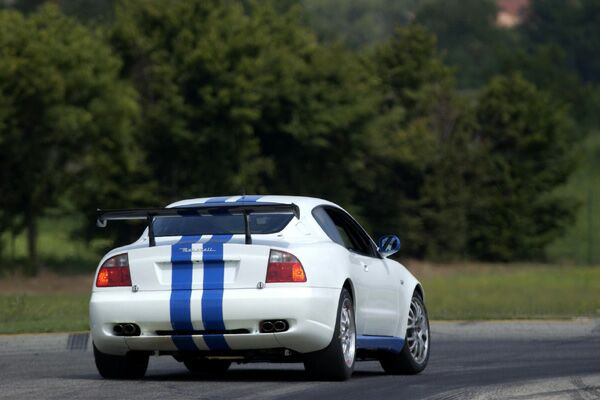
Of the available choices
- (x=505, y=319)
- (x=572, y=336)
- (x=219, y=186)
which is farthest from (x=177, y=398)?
(x=219, y=186)

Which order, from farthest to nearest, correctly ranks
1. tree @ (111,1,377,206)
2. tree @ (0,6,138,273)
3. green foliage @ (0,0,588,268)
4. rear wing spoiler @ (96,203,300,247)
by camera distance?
tree @ (111,1,377,206) → green foliage @ (0,0,588,268) → tree @ (0,6,138,273) → rear wing spoiler @ (96,203,300,247)

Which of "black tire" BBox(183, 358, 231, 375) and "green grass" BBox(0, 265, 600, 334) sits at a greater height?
"black tire" BBox(183, 358, 231, 375)

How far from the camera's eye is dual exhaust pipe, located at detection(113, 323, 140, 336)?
11539mm

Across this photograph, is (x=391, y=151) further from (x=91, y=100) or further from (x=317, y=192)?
(x=91, y=100)

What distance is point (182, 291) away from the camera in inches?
448

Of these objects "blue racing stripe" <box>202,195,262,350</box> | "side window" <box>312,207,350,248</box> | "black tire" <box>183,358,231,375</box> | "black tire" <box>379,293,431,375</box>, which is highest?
"side window" <box>312,207,350,248</box>

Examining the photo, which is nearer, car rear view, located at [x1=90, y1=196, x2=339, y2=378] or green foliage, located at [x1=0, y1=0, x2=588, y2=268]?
car rear view, located at [x1=90, y1=196, x2=339, y2=378]

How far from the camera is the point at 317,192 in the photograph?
4812 centimetres

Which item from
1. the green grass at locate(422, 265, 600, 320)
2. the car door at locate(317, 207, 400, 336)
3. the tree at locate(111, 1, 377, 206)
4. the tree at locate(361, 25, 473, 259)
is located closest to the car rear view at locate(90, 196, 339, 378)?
the car door at locate(317, 207, 400, 336)

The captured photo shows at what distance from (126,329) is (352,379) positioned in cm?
190

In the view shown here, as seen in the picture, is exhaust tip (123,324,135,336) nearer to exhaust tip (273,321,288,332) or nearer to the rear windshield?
the rear windshield

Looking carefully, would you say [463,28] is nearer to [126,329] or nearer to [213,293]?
[126,329]

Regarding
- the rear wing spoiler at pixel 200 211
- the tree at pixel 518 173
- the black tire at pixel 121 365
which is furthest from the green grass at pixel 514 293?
the rear wing spoiler at pixel 200 211

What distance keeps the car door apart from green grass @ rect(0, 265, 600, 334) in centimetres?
623
